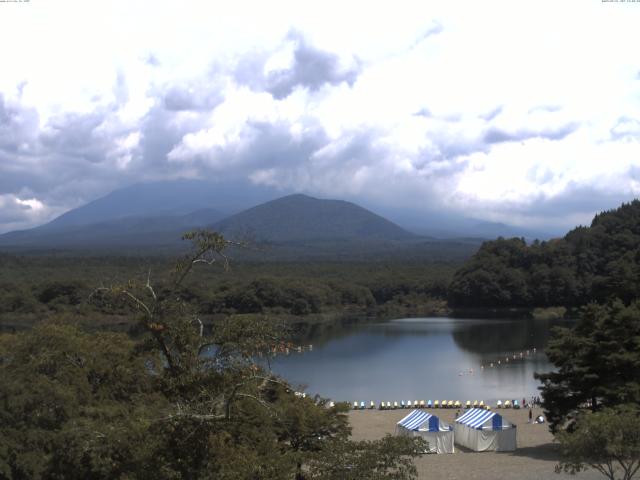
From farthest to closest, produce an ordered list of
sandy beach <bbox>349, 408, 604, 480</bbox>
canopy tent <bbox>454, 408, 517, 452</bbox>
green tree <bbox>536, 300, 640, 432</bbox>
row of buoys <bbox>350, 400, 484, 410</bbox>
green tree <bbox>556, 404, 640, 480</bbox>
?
1. row of buoys <bbox>350, 400, 484, 410</bbox>
2. canopy tent <bbox>454, 408, 517, 452</bbox>
3. green tree <bbox>536, 300, 640, 432</bbox>
4. sandy beach <bbox>349, 408, 604, 480</bbox>
5. green tree <bbox>556, 404, 640, 480</bbox>

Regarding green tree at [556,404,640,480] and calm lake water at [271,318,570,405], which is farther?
calm lake water at [271,318,570,405]

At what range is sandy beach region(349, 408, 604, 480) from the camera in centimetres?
1589

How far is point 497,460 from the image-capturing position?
1808 cm

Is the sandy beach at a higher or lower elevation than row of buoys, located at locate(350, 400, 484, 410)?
higher

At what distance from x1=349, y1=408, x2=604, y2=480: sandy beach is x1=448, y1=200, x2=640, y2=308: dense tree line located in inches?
1791


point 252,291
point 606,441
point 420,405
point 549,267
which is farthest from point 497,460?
point 549,267

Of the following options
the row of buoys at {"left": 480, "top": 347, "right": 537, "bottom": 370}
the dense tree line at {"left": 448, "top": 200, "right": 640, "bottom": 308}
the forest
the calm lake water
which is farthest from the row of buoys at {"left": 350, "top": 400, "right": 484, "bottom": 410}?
the dense tree line at {"left": 448, "top": 200, "right": 640, "bottom": 308}

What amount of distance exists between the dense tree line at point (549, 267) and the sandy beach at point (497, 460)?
4550 centimetres

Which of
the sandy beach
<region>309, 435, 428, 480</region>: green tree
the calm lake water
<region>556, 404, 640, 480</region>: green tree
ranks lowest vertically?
the calm lake water

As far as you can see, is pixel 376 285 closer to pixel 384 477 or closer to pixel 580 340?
pixel 580 340

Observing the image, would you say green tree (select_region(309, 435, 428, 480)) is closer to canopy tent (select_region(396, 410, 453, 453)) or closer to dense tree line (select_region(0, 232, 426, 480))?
dense tree line (select_region(0, 232, 426, 480))

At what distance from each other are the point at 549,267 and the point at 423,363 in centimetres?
3546

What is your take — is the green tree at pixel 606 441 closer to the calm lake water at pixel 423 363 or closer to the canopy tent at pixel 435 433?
the canopy tent at pixel 435 433

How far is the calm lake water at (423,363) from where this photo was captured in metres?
32.5
